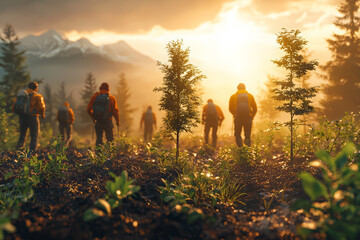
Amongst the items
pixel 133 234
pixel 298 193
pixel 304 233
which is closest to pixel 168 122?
pixel 298 193

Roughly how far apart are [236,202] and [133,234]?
7.37 ft

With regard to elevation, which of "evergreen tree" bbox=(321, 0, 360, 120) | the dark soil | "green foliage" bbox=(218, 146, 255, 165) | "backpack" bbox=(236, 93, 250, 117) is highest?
"evergreen tree" bbox=(321, 0, 360, 120)

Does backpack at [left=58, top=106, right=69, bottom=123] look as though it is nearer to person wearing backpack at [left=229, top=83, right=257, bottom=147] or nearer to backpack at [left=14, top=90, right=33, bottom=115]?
backpack at [left=14, top=90, right=33, bottom=115]

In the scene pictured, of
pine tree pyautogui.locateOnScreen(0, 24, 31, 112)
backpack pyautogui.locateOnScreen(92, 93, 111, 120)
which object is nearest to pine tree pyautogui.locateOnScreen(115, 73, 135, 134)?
pine tree pyautogui.locateOnScreen(0, 24, 31, 112)

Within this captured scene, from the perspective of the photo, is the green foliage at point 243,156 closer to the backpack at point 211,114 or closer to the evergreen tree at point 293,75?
the evergreen tree at point 293,75

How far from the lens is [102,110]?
310 inches

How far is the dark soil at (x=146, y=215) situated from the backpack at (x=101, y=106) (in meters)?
Result: 3.08

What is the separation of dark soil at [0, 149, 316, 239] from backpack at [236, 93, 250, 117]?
3950 mm

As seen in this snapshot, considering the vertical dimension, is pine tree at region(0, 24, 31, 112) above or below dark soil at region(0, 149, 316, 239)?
above

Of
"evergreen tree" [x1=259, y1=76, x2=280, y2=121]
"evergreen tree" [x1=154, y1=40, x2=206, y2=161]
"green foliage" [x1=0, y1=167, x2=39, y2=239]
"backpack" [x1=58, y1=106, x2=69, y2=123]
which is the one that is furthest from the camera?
"evergreen tree" [x1=259, y1=76, x2=280, y2=121]

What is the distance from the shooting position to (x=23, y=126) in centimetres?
800

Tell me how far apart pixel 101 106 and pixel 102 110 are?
0.48 ft

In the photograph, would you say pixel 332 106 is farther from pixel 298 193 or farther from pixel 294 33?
pixel 298 193

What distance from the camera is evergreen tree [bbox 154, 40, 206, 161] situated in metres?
6.26
